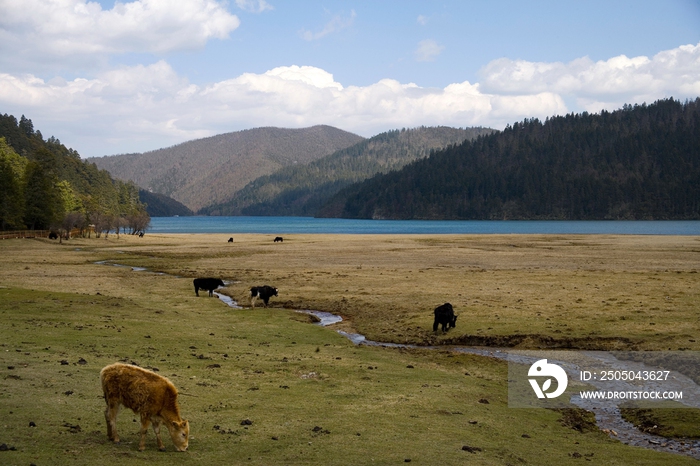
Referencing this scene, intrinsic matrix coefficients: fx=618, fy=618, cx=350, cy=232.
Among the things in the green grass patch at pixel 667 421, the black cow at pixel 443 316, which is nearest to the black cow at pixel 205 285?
the black cow at pixel 443 316

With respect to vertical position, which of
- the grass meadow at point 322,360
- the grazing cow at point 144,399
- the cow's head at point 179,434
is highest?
the grazing cow at point 144,399

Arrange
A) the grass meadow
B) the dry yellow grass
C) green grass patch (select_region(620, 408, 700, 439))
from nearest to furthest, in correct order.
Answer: the grass meadow < green grass patch (select_region(620, 408, 700, 439)) < the dry yellow grass

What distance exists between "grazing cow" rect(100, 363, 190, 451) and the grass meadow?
15.3 inches

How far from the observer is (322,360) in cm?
2080

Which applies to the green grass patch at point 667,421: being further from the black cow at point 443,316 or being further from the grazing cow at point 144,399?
the grazing cow at point 144,399

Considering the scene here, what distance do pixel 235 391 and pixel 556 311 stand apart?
20.1 metres

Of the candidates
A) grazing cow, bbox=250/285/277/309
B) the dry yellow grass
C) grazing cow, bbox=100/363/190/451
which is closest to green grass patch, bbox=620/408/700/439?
the dry yellow grass

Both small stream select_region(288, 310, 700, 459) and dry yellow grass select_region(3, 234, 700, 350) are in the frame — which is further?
dry yellow grass select_region(3, 234, 700, 350)

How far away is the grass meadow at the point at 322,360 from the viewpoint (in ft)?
38.9

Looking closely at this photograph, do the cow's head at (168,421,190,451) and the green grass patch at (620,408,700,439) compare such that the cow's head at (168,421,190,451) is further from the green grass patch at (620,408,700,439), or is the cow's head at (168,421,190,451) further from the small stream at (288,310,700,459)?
the green grass patch at (620,408,700,439)

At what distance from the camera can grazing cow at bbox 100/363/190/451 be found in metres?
10.6

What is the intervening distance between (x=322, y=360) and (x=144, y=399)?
10.6 meters

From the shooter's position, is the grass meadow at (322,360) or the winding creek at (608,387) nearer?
the grass meadow at (322,360)

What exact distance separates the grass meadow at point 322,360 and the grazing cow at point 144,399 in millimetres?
389
